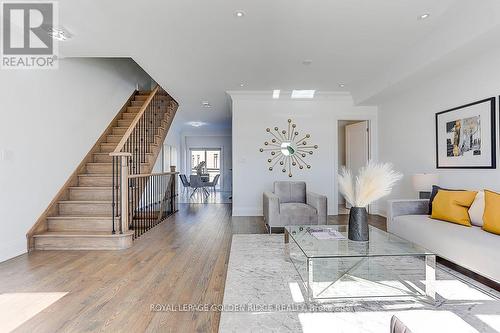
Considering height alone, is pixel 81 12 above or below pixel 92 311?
above

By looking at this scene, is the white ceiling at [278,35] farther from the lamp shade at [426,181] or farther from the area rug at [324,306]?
the area rug at [324,306]

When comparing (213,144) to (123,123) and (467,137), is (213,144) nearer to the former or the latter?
(123,123)

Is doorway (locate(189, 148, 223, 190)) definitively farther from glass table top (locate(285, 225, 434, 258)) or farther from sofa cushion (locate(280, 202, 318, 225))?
glass table top (locate(285, 225, 434, 258))

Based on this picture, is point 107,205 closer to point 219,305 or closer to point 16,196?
point 16,196

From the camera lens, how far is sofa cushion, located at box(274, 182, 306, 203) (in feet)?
16.4

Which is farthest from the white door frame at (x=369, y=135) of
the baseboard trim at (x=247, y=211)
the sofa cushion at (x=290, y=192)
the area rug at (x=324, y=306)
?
the area rug at (x=324, y=306)

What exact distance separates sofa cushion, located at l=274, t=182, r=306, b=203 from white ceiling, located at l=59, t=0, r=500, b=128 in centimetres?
193

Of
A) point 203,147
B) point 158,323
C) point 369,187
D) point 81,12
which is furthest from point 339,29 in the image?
point 203,147

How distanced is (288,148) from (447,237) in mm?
3683

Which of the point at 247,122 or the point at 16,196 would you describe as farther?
the point at 247,122

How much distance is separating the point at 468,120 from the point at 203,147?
31.2ft

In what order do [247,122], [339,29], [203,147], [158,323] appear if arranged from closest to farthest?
1. [158,323]
2. [339,29]
3. [247,122]
4. [203,147]

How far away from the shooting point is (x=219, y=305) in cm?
213

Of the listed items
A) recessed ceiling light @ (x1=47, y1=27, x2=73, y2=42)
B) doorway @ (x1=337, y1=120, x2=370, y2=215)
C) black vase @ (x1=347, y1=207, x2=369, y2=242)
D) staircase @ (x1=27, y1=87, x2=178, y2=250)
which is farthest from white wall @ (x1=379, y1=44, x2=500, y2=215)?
recessed ceiling light @ (x1=47, y1=27, x2=73, y2=42)
